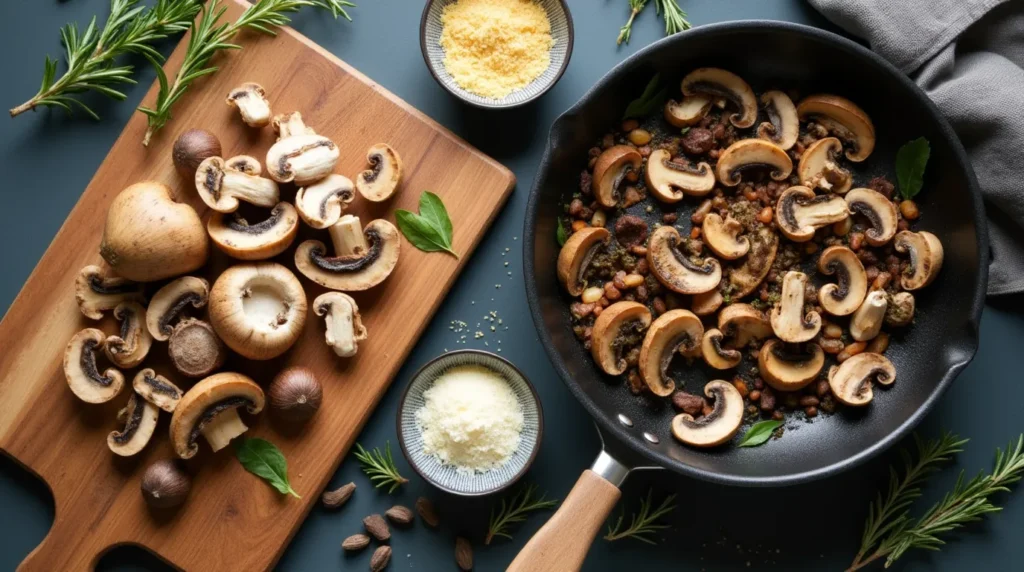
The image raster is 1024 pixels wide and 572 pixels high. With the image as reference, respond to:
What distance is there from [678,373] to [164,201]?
1.68 meters

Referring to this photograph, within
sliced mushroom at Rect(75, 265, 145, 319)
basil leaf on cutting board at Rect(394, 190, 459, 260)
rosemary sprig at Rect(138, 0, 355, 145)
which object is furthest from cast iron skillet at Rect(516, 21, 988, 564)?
sliced mushroom at Rect(75, 265, 145, 319)

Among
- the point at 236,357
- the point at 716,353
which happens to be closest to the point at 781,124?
the point at 716,353

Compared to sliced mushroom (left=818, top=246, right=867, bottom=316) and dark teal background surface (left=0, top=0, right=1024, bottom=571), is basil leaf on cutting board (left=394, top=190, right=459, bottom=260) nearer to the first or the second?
dark teal background surface (left=0, top=0, right=1024, bottom=571)

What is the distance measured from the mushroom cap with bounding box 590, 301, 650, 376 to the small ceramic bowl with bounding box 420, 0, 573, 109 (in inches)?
28.3

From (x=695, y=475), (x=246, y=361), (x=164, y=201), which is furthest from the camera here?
(x=246, y=361)

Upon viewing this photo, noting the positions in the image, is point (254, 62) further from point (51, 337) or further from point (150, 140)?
point (51, 337)

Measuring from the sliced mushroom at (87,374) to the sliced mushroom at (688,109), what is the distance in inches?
76.3

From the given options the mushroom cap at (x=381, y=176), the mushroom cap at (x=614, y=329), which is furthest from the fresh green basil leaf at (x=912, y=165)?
the mushroom cap at (x=381, y=176)

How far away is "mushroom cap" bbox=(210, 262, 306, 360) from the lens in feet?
8.23

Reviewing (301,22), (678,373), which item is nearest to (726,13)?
(678,373)

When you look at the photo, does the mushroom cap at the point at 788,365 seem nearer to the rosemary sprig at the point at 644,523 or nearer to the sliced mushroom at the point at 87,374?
the rosemary sprig at the point at 644,523

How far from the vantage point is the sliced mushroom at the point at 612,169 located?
2.63 m

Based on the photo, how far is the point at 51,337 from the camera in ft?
8.91

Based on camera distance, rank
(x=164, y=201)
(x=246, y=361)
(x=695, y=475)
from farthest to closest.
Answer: (x=246, y=361) → (x=164, y=201) → (x=695, y=475)
